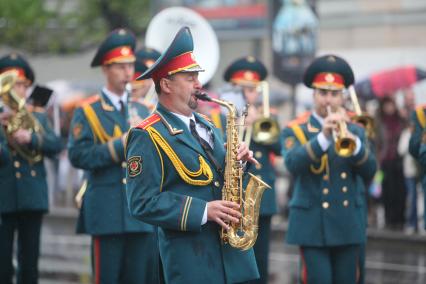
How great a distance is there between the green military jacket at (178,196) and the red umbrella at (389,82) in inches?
393

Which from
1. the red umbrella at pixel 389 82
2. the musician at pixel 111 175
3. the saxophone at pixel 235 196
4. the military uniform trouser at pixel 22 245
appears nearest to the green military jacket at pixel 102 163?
the musician at pixel 111 175

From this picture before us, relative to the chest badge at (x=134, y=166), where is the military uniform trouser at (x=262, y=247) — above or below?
below

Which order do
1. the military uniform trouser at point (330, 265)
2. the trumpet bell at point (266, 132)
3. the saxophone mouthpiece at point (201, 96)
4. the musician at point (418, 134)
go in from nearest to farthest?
the saxophone mouthpiece at point (201, 96), the military uniform trouser at point (330, 265), the musician at point (418, 134), the trumpet bell at point (266, 132)

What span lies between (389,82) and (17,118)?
7872 millimetres

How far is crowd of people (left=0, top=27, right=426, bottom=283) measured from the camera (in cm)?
602

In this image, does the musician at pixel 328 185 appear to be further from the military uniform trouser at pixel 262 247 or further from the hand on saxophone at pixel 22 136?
the hand on saxophone at pixel 22 136

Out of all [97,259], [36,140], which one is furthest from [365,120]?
[36,140]

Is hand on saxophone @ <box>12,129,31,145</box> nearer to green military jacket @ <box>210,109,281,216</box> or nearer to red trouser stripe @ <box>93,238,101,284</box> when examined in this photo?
red trouser stripe @ <box>93,238,101,284</box>

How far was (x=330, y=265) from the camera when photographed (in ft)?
27.4

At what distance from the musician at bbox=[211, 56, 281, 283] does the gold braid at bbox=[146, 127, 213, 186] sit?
321 cm

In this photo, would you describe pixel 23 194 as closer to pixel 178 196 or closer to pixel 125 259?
pixel 125 259

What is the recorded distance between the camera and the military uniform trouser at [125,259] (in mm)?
8391

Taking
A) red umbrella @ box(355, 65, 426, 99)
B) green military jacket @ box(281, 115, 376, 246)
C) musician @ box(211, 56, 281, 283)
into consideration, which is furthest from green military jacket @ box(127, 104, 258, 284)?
red umbrella @ box(355, 65, 426, 99)

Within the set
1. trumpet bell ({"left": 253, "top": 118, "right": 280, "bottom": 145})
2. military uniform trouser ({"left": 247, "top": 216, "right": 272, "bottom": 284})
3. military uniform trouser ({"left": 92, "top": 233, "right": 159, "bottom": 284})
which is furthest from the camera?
trumpet bell ({"left": 253, "top": 118, "right": 280, "bottom": 145})
